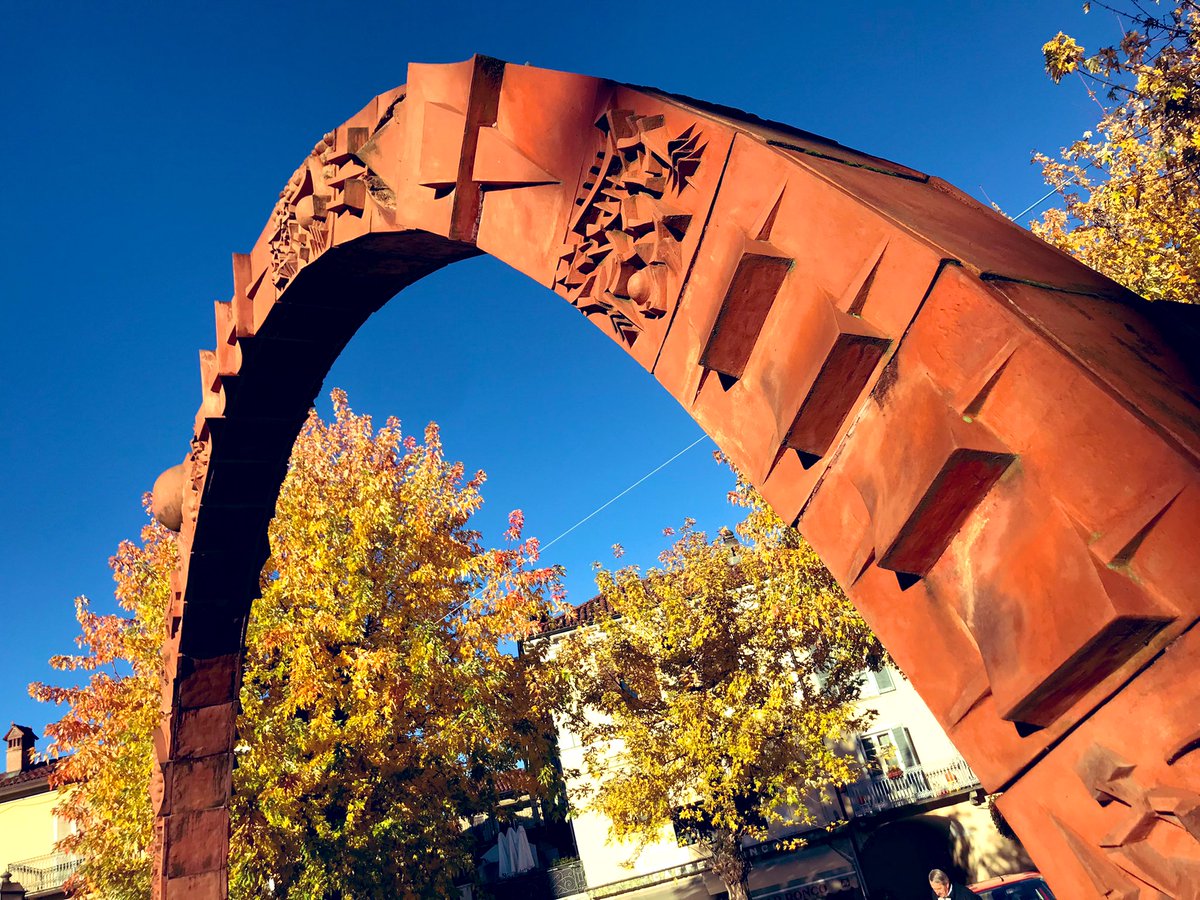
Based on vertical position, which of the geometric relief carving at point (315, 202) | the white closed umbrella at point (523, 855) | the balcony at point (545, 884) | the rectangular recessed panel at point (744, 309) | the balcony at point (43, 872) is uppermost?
the balcony at point (43, 872)

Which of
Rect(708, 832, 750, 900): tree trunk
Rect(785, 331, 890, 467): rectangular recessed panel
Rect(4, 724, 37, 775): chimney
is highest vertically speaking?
Rect(4, 724, 37, 775): chimney

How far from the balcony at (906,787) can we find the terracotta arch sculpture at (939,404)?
76.3 feet

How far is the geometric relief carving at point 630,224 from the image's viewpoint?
1.42 metres

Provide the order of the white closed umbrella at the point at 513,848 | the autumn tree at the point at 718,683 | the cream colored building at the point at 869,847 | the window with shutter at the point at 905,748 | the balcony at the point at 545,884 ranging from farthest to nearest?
the white closed umbrella at the point at 513,848 < the window with shutter at the point at 905,748 < the balcony at the point at 545,884 < the cream colored building at the point at 869,847 < the autumn tree at the point at 718,683

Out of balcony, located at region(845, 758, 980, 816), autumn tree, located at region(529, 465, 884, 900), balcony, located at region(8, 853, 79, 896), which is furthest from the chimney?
balcony, located at region(845, 758, 980, 816)

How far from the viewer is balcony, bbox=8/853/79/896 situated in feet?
73.5

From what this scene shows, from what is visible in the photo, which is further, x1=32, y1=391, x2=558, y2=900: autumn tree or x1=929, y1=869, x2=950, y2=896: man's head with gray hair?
x1=32, y1=391, x2=558, y2=900: autumn tree

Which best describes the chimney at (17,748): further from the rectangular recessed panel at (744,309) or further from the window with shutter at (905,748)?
the rectangular recessed panel at (744,309)

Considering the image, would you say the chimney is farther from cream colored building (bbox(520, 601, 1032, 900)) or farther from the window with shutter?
the window with shutter

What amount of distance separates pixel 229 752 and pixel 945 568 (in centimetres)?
478

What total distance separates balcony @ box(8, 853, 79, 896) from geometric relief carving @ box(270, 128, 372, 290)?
2721cm

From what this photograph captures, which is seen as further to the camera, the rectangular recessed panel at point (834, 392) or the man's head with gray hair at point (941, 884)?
the man's head with gray hair at point (941, 884)

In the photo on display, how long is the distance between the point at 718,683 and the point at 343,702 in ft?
26.4

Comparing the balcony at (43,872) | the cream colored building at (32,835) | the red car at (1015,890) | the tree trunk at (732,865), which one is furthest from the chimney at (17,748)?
the red car at (1015,890)
